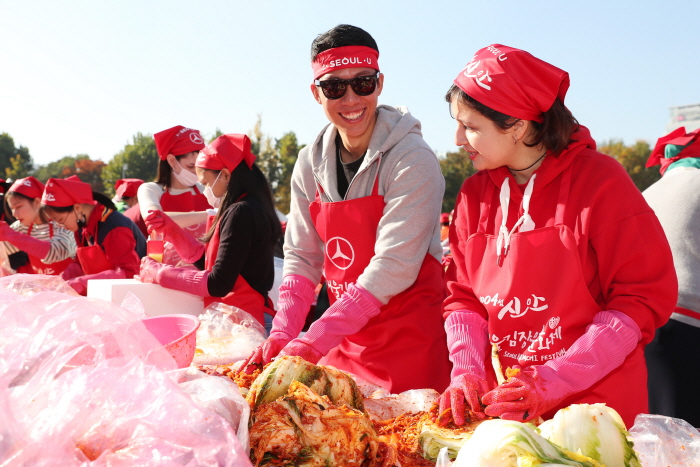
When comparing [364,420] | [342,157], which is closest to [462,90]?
[342,157]

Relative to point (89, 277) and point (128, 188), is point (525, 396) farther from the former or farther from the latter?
point (128, 188)

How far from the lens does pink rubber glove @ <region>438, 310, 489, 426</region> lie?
5.25ft

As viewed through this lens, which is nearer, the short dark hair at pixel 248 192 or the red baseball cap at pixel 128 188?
the short dark hair at pixel 248 192

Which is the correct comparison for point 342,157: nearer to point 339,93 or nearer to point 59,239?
point 339,93

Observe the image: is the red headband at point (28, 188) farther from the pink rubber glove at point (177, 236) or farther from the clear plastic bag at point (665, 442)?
the clear plastic bag at point (665, 442)

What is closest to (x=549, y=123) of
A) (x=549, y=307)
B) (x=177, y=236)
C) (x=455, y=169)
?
(x=549, y=307)

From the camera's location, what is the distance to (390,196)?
2465 mm

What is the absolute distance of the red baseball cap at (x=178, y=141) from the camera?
5020 mm

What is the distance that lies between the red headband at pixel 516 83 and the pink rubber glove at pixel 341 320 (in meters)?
0.89

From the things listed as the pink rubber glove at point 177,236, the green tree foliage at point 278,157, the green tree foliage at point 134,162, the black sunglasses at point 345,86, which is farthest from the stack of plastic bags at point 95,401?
the green tree foliage at point 134,162

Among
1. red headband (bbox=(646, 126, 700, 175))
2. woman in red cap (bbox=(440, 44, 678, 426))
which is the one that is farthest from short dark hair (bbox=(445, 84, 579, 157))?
red headband (bbox=(646, 126, 700, 175))

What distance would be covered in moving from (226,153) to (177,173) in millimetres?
1675

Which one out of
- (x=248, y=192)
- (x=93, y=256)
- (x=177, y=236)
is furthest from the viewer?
(x=93, y=256)

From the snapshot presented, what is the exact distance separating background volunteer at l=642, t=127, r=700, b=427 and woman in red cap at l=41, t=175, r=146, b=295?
4074 mm
